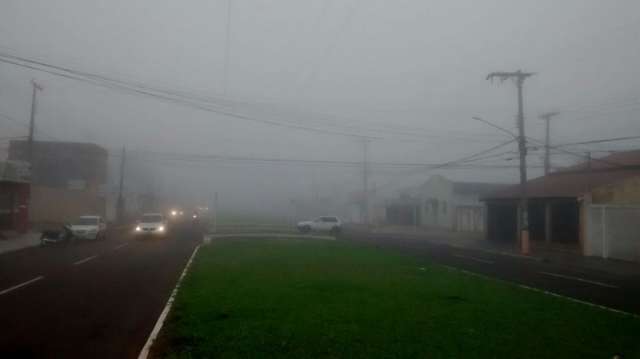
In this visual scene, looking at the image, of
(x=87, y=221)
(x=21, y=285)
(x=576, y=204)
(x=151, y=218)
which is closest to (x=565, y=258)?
(x=576, y=204)

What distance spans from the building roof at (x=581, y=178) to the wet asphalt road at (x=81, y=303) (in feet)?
76.2

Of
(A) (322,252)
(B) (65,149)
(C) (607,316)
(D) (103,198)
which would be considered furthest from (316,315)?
(B) (65,149)

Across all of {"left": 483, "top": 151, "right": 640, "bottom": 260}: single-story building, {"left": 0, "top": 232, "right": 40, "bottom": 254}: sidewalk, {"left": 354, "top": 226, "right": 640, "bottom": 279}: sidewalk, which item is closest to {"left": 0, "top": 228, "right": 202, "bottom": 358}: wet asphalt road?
{"left": 0, "top": 232, "right": 40, "bottom": 254}: sidewalk

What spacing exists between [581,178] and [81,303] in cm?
3349

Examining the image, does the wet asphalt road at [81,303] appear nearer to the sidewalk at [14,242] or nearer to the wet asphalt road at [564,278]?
the sidewalk at [14,242]

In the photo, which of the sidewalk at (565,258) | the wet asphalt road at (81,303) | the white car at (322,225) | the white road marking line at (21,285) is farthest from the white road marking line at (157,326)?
the white car at (322,225)

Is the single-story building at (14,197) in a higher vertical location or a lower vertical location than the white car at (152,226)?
higher

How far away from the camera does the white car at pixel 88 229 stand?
35906 mm

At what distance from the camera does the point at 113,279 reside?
56.5 ft

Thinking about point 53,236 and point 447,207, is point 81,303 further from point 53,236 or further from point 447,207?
point 447,207

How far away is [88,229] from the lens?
36.3 metres

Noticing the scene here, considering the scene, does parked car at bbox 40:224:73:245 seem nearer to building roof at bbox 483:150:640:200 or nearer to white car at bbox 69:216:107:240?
white car at bbox 69:216:107:240

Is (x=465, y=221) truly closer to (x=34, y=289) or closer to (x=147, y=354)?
(x=34, y=289)

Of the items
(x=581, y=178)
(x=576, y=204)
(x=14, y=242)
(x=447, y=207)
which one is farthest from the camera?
(x=447, y=207)
